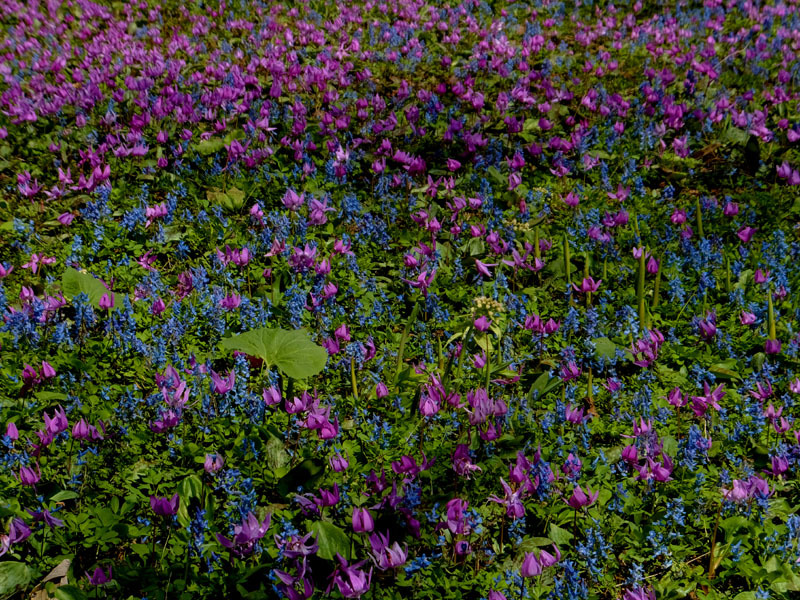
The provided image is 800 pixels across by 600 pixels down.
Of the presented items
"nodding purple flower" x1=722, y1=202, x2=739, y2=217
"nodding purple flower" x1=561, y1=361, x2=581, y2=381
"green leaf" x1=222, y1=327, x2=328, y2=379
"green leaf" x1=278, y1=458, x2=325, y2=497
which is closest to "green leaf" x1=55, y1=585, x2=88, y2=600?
"green leaf" x1=278, y1=458, x2=325, y2=497

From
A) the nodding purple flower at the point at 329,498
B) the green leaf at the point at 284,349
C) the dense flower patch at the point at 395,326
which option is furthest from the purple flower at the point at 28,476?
the nodding purple flower at the point at 329,498

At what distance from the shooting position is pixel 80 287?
3668 millimetres

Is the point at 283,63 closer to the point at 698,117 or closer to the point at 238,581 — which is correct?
the point at 698,117

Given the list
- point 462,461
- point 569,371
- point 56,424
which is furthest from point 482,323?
point 56,424

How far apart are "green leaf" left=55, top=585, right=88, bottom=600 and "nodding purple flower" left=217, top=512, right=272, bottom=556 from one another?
1.61 ft

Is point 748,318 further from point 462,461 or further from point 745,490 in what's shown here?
point 462,461

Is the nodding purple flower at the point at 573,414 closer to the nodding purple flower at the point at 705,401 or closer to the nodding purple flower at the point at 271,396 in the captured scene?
the nodding purple flower at the point at 705,401

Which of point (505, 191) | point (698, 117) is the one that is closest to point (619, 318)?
point (505, 191)

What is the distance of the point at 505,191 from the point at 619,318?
1645mm

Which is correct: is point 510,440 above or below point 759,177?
below

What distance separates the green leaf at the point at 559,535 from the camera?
265 cm

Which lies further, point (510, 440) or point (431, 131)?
point (431, 131)

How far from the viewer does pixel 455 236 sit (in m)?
4.66

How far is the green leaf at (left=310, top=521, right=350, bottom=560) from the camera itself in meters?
2.42
